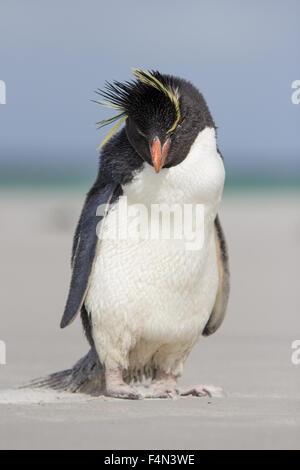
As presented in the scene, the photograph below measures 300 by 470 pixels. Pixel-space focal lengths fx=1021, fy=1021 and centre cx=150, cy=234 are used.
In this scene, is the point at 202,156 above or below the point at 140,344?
above

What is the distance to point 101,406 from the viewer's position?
4.14m

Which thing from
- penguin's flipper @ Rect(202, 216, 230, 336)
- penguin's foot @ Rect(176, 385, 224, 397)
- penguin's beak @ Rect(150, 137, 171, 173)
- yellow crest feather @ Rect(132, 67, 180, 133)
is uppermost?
yellow crest feather @ Rect(132, 67, 180, 133)

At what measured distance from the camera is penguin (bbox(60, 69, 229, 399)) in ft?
14.7

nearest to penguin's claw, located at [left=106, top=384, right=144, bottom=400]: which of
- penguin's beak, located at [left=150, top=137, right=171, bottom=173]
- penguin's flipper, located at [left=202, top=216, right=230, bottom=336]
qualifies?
penguin's flipper, located at [left=202, top=216, right=230, bottom=336]

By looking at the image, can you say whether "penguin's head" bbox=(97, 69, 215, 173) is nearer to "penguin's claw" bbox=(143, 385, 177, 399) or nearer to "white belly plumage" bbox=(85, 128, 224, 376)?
"white belly plumage" bbox=(85, 128, 224, 376)

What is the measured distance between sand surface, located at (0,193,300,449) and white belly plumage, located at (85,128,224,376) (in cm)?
31

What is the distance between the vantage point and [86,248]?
4.64 m

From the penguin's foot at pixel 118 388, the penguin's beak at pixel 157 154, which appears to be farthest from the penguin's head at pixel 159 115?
the penguin's foot at pixel 118 388

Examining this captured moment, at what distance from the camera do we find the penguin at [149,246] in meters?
4.48

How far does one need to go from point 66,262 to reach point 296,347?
6.20 m

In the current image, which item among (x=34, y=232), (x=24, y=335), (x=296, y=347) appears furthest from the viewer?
(x=34, y=232)

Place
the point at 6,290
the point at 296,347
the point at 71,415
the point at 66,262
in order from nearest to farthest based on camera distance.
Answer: the point at 71,415 < the point at 296,347 < the point at 6,290 < the point at 66,262

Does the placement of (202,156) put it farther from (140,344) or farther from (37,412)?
(37,412)

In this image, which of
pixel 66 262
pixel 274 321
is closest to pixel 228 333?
pixel 274 321
